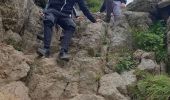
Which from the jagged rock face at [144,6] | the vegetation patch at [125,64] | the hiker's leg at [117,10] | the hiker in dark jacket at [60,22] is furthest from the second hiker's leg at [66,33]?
the jagged rock face at [144,6]

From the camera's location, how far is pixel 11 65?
10766 millimetres

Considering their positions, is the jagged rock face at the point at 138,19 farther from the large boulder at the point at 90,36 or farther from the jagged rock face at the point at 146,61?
the jagged rock face at the point at 146,61

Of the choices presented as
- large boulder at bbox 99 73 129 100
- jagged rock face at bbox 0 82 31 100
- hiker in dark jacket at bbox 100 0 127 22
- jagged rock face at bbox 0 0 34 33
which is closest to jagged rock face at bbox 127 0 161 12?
hiker in dark jacket at bbox 100 0 127 22

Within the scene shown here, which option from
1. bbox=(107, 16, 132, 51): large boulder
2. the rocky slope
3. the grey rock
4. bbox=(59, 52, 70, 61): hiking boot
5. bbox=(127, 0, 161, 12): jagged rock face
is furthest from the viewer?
bbox=(127, 0, 161, 12): jagged rock face

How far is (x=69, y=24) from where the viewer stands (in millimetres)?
11836

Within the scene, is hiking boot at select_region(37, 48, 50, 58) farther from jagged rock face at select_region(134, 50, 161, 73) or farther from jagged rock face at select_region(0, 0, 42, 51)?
jagged rock face at select_region(134, 50, 161, 73)

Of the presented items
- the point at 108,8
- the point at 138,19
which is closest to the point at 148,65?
the point at 138,19

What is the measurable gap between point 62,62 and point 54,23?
1.15 meters

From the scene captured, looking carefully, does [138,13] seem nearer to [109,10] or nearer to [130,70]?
[109,10]

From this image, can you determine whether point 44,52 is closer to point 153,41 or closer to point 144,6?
point 153,41

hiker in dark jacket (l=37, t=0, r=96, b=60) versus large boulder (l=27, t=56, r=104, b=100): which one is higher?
hiker in dark jacket (l=37, t=0, r=96, b=60)

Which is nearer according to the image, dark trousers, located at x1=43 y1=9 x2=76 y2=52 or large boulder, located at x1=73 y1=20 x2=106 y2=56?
dark trousers, located at x1=43 y1=9 x2=76 y2=52

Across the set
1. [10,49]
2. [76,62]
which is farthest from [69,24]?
[10,49]

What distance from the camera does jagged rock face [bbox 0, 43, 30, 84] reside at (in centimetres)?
1048
